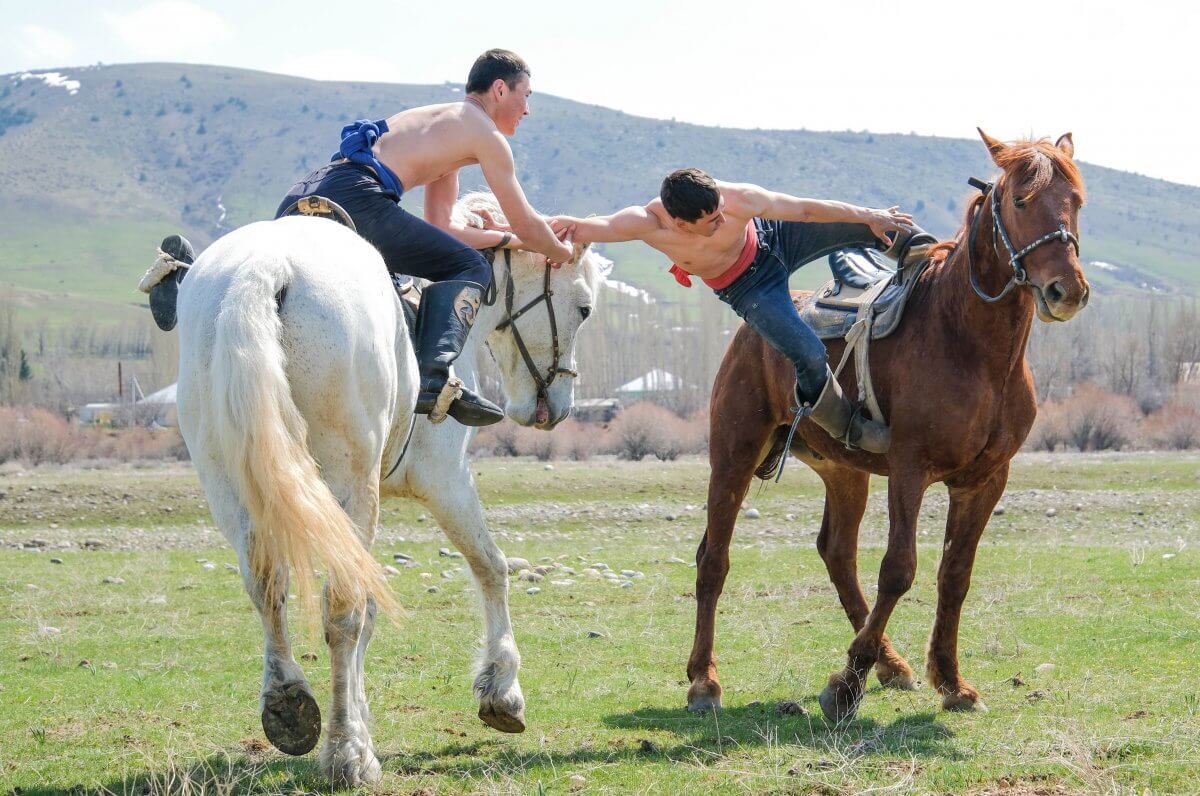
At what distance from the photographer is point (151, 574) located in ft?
44.3

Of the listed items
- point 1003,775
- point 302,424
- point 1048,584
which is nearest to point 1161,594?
point 1048,584

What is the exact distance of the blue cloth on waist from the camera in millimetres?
5855

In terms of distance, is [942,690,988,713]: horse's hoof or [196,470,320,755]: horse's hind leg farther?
[942,690,988,713]: horse's hoof

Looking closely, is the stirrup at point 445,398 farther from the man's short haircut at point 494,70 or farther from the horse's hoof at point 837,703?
the horse's hoof at point 837,703

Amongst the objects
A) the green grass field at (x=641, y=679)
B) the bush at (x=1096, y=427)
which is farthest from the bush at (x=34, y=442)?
the bush at (x=1096, y=427)

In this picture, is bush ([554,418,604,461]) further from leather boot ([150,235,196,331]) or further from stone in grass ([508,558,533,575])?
leather boot ([150,235,196,331])

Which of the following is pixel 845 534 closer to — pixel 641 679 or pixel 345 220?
pixel 641 679

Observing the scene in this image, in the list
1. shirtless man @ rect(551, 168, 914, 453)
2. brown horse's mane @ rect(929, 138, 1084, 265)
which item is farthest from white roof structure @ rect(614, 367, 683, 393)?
brown horse's mane @ rect(929, 138, 1084, 265)

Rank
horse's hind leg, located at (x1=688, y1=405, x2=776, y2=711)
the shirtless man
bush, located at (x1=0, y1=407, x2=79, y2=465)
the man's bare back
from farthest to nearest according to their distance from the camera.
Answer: bush, located at (x1=0, y1=407, x2=79, y2=465)
horse's hind leg, located at (x1=688, y1=405, x2=776, y2=711)
the shirtless man
the man's bare back

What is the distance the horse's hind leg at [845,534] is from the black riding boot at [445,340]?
3.26m

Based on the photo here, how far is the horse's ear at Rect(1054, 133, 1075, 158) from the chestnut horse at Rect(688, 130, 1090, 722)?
0.04 feet

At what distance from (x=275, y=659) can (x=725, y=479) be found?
3.86m

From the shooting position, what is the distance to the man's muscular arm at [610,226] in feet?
22.1

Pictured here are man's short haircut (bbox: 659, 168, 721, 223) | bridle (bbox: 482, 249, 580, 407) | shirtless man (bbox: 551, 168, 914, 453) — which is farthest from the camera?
bridle (bbox: 482, 249, 580, 407)
